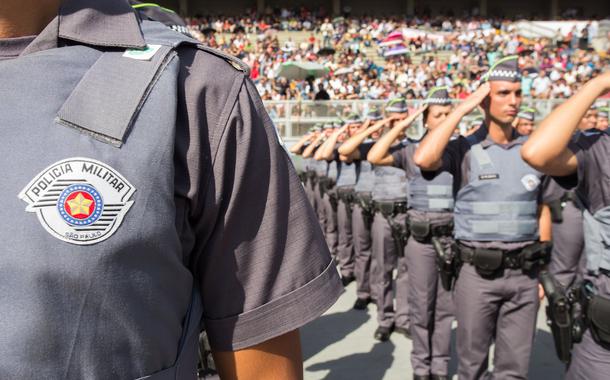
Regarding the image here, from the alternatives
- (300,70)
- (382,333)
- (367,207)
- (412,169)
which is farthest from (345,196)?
(300,70)

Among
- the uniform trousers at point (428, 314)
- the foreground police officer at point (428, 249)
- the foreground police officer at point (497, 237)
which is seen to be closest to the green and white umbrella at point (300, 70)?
the foreground police officer at point (428, 249)

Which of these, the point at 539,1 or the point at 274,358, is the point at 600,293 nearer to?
the point at 274,358

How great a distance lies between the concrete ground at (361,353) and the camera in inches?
196

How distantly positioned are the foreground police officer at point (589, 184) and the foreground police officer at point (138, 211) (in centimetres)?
194

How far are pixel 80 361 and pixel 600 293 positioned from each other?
2.33 meters

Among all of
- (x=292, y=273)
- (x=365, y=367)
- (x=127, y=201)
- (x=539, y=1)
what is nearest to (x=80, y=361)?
(x=127, y=201)

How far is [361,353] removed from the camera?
5.54 m

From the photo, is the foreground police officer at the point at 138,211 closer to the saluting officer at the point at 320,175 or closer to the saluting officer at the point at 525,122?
the saluting officer at the point at 525,122

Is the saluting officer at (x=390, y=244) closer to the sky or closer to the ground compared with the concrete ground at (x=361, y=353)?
closer to the sky

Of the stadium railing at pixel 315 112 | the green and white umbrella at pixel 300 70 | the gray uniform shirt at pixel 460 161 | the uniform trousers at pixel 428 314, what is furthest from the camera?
the green and white umbrella at pixel 300 70

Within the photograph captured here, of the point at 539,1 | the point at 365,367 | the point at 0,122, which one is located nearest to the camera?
the point at 0,122

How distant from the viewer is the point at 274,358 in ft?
3.06

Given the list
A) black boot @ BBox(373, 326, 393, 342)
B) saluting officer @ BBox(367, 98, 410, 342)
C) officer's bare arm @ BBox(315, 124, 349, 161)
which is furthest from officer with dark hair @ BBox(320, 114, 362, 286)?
black boot @ BBox(373, 326, 393, 342)

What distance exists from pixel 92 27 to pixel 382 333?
547 centimetres
